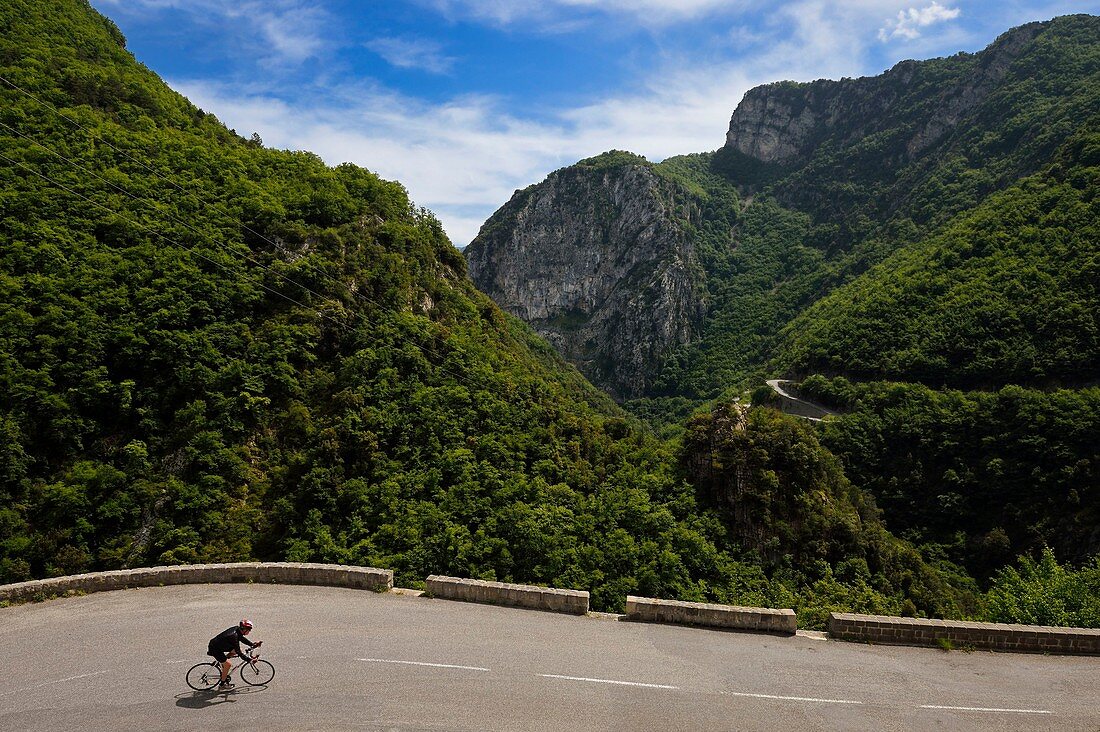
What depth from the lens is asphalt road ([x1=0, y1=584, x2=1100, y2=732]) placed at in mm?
8242

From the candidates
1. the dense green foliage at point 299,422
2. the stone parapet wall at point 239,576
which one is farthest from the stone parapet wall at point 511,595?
the dense green foliage at point 299,422

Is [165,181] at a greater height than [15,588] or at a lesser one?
greater

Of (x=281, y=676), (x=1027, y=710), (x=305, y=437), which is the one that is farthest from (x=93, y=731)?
(x=305, y=437)

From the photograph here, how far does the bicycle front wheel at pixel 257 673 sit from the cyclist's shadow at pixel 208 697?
118 millimetres

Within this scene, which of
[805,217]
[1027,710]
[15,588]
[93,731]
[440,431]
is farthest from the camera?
[805,217]

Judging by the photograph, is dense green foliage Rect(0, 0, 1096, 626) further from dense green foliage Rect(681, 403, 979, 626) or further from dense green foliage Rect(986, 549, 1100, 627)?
dense green foliage Rect(986, 549, 1100, 627)

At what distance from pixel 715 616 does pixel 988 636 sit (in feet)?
17.7

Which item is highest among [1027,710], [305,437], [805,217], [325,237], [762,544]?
[805,217]

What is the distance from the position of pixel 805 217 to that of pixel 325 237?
18355cm

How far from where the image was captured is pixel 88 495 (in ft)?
69.9

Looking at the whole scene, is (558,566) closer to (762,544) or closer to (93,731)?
(762,544)

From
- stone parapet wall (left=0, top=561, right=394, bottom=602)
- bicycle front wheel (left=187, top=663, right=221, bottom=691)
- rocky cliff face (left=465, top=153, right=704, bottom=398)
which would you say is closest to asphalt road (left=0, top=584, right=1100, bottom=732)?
bicycle front wheel (left=187, top=663, right=221, bottom=691)

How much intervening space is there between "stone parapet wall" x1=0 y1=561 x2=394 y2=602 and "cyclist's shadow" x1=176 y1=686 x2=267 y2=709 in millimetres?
4945

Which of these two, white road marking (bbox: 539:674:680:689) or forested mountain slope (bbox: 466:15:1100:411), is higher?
forested mountain slope (bbox: 466:15:1100:411)
